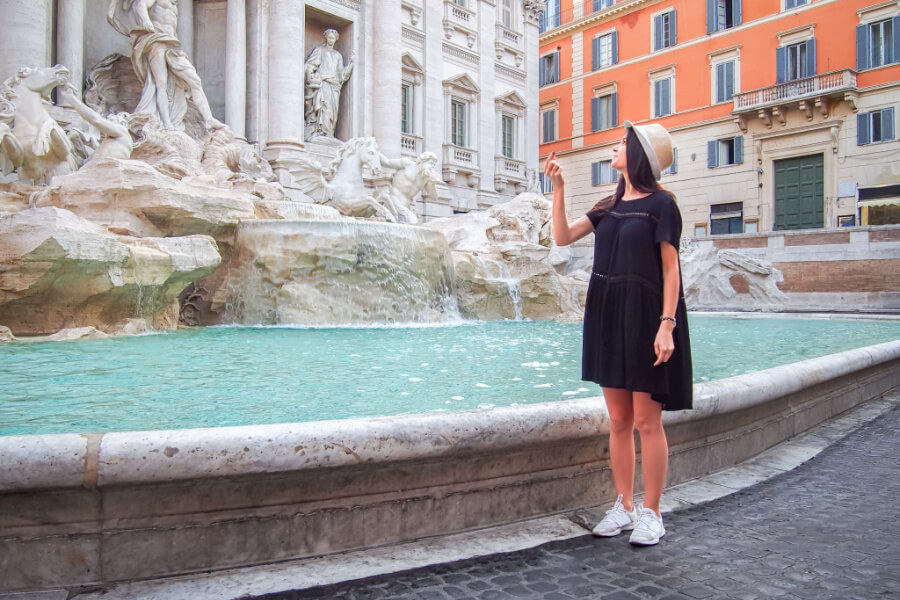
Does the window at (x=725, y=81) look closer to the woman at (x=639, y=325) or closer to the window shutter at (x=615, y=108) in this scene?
the window shutter at (x=615, y=108)

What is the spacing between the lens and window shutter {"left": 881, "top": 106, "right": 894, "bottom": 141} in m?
21.6

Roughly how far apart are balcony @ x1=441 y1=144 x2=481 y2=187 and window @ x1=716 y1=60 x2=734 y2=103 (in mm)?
10179

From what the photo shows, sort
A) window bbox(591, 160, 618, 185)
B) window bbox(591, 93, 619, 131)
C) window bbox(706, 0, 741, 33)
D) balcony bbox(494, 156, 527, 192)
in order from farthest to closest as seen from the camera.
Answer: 1. window bbox(591, 160, 618, 185)
2. window bbox(591, 93, 619, 131)
3. window bbox(706, 0, 741, 33)
4. balcony bbox(494, 156, 527, 192)

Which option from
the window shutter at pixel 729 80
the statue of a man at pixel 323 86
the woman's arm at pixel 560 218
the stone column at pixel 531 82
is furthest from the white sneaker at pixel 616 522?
the window shutter at pixel 729 80

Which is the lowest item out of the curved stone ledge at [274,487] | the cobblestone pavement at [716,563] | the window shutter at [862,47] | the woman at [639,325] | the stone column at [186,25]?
the cobblestone pavement at [716,563]

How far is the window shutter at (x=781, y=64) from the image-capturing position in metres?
24.1

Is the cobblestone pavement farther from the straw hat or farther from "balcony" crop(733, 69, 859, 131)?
"balcony" crop(733, 69, 859, 131)

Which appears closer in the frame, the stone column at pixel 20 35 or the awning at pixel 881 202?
the stone column at pixel 20 35

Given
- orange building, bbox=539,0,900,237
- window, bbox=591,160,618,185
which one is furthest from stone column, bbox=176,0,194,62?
window, bbox=591,160,618,185

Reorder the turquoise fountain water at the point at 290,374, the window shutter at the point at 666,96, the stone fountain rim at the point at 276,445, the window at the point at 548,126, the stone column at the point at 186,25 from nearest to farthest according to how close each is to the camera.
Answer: the stone fountain rim at the point at 276,445 → the turquoise fountain water at the point at 290,374 → the stone column at the point at 186,25 → the window shutter at the point at 666,96 → the window at the point at 548,126

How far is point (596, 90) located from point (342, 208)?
20.9 m

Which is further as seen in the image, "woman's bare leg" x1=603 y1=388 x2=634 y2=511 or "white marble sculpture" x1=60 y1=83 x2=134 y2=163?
"white marble sculpture" x1=60 y1=83 x2=134 y2=163

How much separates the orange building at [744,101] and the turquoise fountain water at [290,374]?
1754 centimetres

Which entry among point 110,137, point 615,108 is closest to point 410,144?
point 110,137
